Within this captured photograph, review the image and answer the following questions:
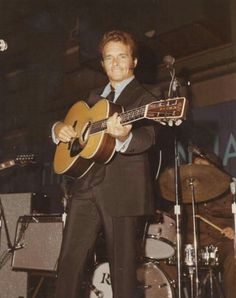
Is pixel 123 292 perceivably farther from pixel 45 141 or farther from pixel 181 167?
pixel 45 141

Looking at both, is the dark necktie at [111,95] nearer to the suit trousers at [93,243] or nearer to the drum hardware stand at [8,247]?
the suit trousers at [93,243]

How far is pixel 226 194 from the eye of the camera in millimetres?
3820

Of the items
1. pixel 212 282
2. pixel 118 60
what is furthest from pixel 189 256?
pixel 118 60

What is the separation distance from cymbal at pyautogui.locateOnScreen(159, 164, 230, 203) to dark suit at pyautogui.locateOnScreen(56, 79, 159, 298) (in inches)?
50.2

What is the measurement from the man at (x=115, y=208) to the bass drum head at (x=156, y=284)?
1509 mm

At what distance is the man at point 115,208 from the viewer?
1.89 metres

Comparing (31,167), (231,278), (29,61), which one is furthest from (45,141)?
(231,278)

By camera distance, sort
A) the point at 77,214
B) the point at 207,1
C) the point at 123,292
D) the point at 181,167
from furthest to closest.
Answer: the point at 207,1
the point at 181,167
the point at 77,214
the point at 123,292

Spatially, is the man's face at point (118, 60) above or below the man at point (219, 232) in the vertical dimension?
above

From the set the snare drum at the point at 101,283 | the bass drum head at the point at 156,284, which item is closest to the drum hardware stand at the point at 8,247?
the snare drum at the point at 101,283

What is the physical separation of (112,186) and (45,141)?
4.95m

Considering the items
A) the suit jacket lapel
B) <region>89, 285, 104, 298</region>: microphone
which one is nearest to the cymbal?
<region>89, 285, 104, 298</region>: microphone

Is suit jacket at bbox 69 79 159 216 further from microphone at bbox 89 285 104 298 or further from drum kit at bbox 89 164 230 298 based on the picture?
microphone at bbox 89 285 104 298

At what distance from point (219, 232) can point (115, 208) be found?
80.9 inches
